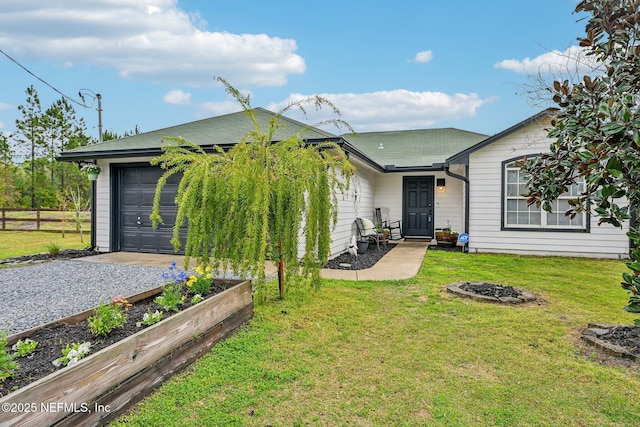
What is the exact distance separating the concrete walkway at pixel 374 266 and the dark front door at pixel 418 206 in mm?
2127

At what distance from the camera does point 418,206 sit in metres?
11.9

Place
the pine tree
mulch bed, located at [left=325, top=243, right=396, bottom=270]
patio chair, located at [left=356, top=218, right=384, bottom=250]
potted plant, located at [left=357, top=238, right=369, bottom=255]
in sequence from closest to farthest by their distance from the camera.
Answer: mulch bed, located at [left=325, top=243, right=396, bottom=270] < potted plant, located at [left=357, top=238, right=369, bottom=255] < patio chair, located at [left=356, top=218, right=384, bottom=250] < the pine tree

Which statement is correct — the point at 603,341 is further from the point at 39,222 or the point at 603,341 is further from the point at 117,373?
the point at 39,222

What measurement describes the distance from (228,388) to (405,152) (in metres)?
11.8

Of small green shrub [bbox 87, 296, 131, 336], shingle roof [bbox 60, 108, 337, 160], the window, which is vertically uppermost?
shingle roof [bbox 60, 108, 337, 160]

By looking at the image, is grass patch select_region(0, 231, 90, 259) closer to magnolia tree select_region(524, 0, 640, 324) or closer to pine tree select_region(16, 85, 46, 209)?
magnolia tree select_region(524, 0, 640, 324)

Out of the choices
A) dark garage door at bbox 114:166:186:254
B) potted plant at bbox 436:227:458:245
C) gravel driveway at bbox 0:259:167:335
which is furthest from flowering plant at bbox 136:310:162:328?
potted plant at bbox 436:227:458:245

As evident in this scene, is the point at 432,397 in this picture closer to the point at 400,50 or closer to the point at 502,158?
the point at 502,158

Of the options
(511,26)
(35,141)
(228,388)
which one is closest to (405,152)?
(511,26)

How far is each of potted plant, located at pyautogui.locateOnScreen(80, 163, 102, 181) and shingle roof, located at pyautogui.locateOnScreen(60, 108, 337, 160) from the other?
25 centimetres

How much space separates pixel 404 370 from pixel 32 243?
1294cm

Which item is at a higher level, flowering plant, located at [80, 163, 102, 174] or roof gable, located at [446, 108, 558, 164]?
roof gable, located at [446, 108, 558, 164]

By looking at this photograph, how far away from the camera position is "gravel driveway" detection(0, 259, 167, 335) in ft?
13.8

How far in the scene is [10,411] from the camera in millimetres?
1521
